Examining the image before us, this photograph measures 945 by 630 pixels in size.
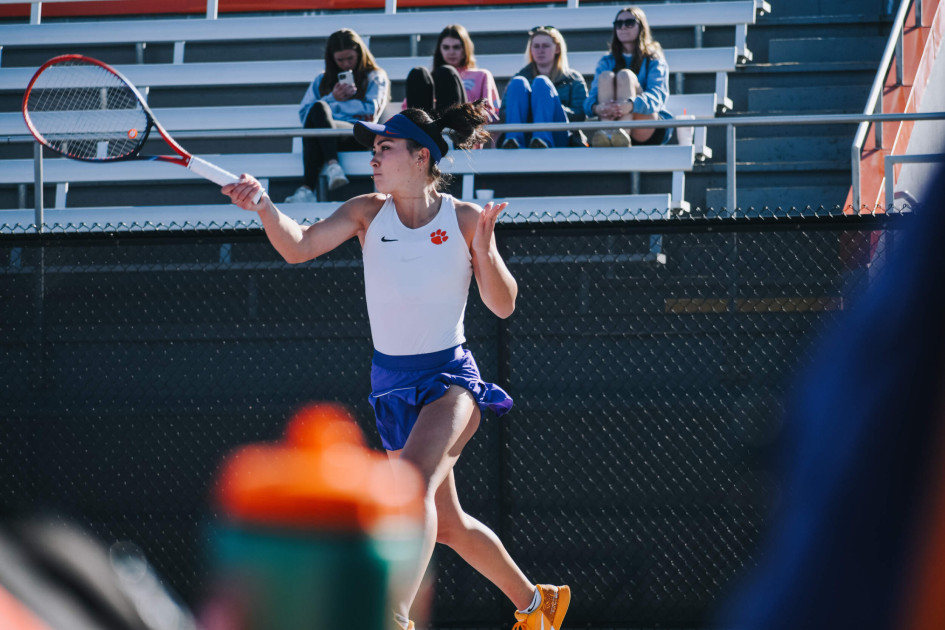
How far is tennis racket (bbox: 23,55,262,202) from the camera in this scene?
4.90 m

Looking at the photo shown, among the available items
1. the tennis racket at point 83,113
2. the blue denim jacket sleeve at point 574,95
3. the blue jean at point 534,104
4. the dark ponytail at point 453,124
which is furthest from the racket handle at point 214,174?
the blue denim jacket sleeve at point 574,95

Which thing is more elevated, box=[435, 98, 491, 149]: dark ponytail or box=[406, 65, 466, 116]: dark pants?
box=[406, 65, 466, 116]: dark pants

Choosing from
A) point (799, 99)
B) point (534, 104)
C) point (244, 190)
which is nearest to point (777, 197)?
point (799, 99)

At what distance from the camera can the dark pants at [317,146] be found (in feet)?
21.9

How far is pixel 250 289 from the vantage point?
530 cm

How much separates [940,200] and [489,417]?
4234 millimetres

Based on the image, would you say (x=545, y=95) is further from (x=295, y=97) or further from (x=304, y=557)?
(x=304, y=557)

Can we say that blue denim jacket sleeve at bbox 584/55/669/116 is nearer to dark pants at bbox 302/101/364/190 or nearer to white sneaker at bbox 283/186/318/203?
dark pants at bbox 302/101/364/190

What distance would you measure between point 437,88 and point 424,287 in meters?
3.23

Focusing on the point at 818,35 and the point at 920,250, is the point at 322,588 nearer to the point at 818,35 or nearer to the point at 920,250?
the point at 920,250

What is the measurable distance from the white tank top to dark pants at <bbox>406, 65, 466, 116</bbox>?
294 cm

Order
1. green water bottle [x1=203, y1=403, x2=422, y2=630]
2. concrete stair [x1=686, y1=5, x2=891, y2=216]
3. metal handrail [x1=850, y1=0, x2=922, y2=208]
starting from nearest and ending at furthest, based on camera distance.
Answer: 1. green water bottle [x1=203, y1=403, x2=422, y2=630]
2. metal handrail [x1=850, y1=0, x2=922, y2=208]
3. concrete stair [x1=686, y1=5, x2=891, y2=216]

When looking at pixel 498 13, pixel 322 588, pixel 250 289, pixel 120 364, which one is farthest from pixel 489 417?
pixel 498 13

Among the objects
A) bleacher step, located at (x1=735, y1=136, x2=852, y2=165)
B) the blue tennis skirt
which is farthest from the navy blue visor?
bleacher step, located at (x1=735, y1=136, x2=852, y2=165)
